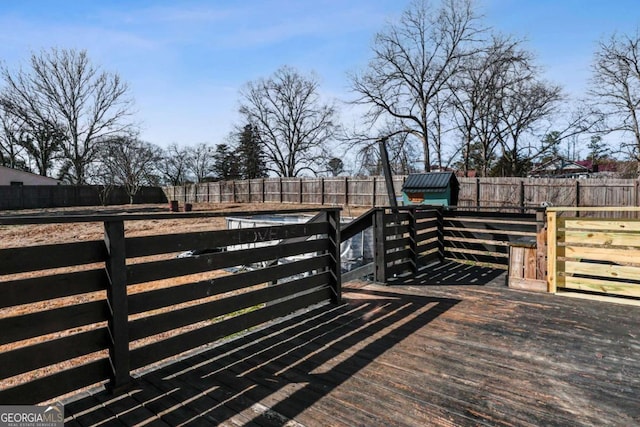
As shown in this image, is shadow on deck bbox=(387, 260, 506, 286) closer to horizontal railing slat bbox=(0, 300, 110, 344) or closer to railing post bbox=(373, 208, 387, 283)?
railing post bbox=(373, 208, 387, 283)

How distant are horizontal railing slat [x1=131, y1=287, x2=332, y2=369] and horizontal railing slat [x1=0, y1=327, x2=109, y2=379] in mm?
240

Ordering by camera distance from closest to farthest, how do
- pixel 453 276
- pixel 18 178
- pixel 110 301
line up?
pixel 110 301 < pixel 453 276 < pixel 18 178

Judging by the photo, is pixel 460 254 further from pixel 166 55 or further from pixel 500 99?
pixel 500 99

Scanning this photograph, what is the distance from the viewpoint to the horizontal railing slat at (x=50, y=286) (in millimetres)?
1778

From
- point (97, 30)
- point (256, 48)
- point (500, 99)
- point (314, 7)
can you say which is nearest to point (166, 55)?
point (97, 30)

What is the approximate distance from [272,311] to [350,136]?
65.7 ft

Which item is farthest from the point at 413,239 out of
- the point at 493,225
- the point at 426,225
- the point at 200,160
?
the point at 200,160

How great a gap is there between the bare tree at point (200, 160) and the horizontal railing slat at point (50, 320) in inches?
1636

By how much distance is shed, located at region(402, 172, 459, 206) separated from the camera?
8023 millimetres

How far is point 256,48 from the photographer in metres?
14.1

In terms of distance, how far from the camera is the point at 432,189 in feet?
26.7

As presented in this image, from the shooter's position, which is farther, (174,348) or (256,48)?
(256,48)

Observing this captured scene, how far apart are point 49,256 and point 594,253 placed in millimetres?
4662

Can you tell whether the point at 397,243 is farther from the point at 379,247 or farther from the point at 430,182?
the point at 430,182
